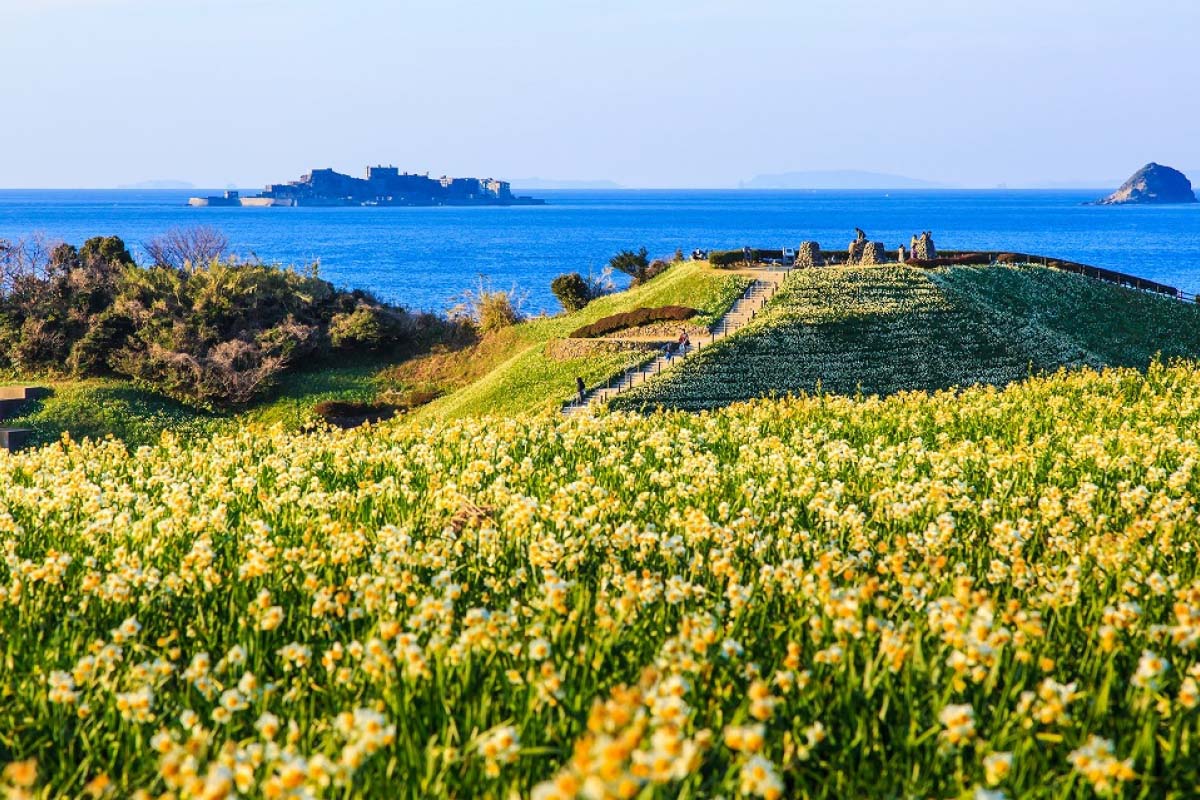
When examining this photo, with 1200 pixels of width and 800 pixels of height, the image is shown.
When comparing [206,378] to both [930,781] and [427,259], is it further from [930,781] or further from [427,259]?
[427,259]

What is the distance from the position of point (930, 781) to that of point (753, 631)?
2.00 m

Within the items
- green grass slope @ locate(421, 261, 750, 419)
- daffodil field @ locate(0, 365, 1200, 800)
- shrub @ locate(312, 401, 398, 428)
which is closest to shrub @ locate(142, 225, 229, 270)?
shrub @ locate(312, 401, 398, 428)

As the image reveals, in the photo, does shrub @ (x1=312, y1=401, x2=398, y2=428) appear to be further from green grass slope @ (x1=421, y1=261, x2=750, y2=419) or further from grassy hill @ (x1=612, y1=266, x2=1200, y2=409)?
grassy hill @ (x1=612, y1=266, x2=1200, y2=409)

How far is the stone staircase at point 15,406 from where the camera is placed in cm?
3941

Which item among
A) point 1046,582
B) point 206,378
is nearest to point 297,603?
point 1046,582

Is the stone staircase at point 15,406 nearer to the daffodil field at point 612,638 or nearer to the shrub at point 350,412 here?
the shrub at point 350,412

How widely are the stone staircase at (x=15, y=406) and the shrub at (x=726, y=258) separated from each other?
30.4 m

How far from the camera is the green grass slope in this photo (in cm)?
4081

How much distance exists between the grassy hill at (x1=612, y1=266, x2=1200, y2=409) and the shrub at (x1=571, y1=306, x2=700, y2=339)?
3.85 meters

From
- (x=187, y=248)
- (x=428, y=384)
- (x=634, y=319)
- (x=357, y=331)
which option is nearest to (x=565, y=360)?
(x=634, y=319)

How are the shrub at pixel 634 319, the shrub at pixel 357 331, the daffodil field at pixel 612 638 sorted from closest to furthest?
the daffodil field at pixel 612 638
the shrub at pixel 634 319
the shrub at pixel 357 331

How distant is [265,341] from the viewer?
162 feet

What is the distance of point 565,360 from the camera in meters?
44.0

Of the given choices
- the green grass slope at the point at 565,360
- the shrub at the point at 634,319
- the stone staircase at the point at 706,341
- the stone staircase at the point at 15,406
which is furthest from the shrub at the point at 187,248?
the stone staircase at the point at 706,341
